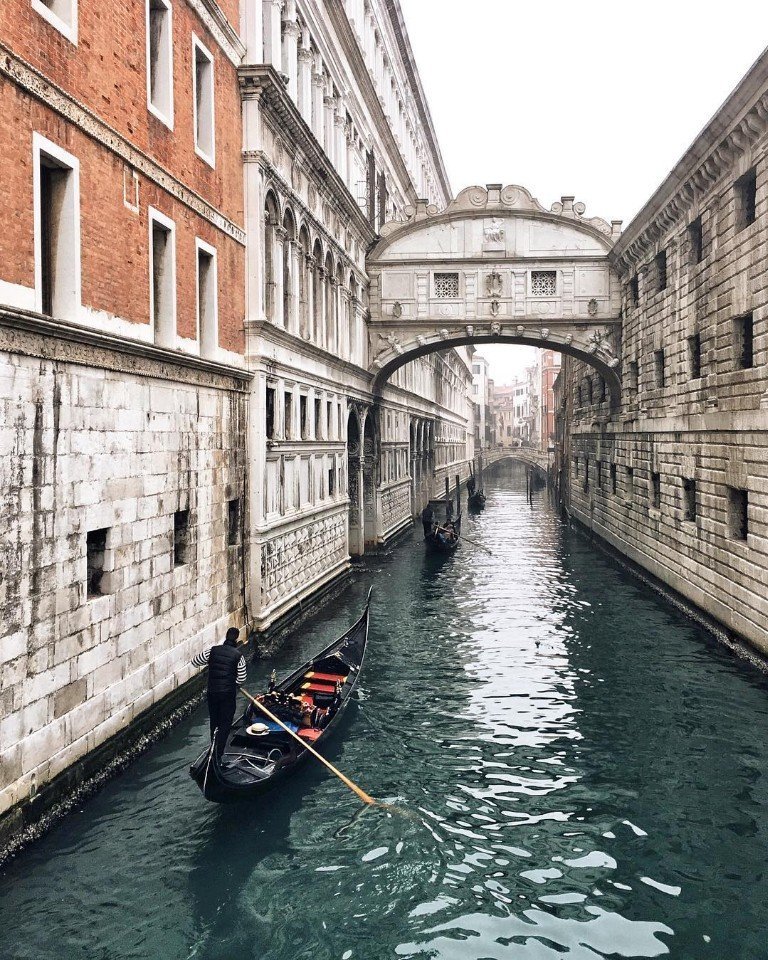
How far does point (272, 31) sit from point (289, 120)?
4.45 ft

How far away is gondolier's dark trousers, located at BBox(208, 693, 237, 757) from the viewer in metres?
7.87

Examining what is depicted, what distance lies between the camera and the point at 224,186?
39.9 feet

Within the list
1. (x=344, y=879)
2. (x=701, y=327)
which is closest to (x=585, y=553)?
(x=701, y=327)

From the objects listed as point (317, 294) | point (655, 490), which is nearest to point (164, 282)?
point (317, 294)

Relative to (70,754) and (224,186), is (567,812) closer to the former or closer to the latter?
(70,754)

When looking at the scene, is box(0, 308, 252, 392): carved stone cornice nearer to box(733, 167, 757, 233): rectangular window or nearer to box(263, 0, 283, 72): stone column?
box(263, 0, 283, 72): stone column

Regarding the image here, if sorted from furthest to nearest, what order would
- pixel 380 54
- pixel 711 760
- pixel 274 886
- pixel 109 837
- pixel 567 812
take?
pixel 380 54
pixel 711 760
pixel 567 812
pixel 109 837
pixel 274 886

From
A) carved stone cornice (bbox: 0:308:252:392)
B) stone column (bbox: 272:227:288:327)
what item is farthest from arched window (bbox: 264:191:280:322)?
carved stone cornice (bbox: 0:308:252:392)

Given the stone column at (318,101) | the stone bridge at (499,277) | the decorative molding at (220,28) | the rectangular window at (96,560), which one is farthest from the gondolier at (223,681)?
the stone bridge at (499,277)

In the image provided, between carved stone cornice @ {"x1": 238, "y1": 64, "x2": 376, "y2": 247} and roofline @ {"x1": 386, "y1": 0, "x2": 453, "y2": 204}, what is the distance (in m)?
10.9

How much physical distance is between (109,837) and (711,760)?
6332 millimetres

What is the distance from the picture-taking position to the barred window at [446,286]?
22.5m

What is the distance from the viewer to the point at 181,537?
35.0 ft

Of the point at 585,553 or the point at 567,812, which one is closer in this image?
the point at 567,812
